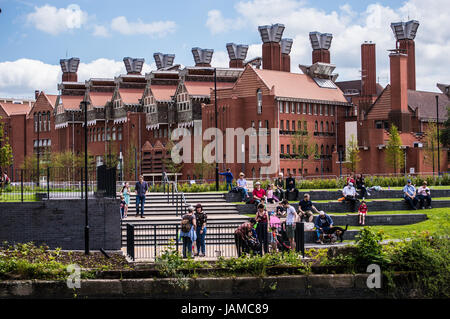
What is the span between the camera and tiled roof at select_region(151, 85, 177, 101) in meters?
96.4

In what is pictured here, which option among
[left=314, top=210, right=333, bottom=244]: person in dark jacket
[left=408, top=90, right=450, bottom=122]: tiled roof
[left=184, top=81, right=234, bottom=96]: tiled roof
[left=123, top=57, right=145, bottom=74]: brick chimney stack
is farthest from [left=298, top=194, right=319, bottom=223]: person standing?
[left=123, top=57, right=145, bottom=74]: brick chimney stack

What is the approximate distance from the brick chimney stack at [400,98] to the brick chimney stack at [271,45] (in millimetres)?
19675

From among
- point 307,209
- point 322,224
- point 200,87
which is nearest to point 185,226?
point 322,224

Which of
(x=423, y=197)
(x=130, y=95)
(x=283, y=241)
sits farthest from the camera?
(x=130, y=95)

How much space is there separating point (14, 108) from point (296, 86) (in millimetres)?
63508

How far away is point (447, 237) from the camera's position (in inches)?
741

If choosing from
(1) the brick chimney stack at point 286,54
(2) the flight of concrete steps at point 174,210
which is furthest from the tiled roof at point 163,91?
(2) the flight of concrete steps at point 174,210

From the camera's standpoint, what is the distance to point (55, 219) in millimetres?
26344

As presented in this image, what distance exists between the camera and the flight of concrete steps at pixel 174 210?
30469 mm

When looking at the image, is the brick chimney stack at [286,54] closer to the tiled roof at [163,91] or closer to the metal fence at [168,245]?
the tiled roof at [163,91]

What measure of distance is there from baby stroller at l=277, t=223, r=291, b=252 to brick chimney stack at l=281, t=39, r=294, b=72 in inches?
3203

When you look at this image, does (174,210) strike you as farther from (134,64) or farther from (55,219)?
(134,64)

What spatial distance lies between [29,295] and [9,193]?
30.0 feet

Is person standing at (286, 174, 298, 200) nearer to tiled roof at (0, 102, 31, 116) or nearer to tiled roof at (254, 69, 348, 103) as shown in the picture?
tiled roof at (254, 69, 348, 103)
